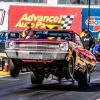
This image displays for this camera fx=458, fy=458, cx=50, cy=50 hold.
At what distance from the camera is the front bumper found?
36.1 ft

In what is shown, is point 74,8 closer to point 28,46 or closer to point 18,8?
point 18,8

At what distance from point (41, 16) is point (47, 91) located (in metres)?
27.4

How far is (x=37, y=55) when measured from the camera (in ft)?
36.8

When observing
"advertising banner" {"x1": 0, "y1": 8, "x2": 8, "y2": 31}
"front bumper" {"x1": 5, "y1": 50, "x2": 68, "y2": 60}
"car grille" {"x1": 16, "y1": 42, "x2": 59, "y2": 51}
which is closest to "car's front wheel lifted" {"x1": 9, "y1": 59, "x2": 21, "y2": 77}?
"front bumper" {"x1": 5, "y1": 50, "x2": 68, "y2": 60}

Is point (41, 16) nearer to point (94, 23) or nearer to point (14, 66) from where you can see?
point (94, 23)

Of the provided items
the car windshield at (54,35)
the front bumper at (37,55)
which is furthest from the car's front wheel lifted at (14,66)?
the car windshield at (54,35)

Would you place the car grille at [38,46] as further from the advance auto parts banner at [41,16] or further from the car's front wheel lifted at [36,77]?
the advance auto parts banner at [41,16]

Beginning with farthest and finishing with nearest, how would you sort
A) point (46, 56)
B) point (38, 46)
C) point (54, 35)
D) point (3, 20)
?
point (3, 20), point (54, 35), point (38, 46), point (46, 56)

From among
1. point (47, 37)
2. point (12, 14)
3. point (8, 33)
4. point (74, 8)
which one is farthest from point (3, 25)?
point (47, 37)

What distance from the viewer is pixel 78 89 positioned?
12.3 metres

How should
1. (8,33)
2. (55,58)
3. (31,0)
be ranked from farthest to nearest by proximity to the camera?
1. (31,0)
2. (8,33)
3. (55,58)

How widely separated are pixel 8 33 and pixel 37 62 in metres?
13.2

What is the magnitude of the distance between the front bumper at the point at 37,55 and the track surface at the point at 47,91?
0.87 metres

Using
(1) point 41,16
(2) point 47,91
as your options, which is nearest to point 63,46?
(2) point 47,91
